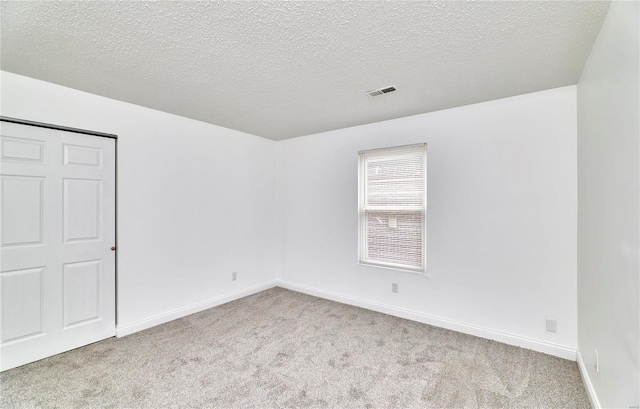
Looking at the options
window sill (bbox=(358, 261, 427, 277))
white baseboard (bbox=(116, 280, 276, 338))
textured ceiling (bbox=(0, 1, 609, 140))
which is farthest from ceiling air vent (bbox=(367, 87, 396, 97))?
white baseboard (bbox=(116, 280, 276, 338))

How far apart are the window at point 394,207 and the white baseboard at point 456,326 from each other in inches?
20.4

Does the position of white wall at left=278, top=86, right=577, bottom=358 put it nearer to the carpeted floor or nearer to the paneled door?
the carpeted floor

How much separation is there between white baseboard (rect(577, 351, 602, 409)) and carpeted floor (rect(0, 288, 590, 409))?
6cm

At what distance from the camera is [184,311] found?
11.4 feet

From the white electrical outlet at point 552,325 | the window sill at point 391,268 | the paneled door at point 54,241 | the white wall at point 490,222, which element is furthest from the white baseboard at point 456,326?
the paneled door at point 54,241

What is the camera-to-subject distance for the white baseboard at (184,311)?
298 centimetres

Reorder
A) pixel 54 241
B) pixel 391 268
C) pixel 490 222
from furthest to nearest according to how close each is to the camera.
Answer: pixel 391 268 < pixel 490 222 < pixel 54 241

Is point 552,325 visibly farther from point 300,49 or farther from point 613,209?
point 300,49

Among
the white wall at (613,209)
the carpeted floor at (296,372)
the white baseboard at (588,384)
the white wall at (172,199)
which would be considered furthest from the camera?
the white wall at (172,199)

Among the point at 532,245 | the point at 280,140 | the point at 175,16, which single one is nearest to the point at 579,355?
the point at 532,245

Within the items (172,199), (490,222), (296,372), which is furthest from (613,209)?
(172,199)

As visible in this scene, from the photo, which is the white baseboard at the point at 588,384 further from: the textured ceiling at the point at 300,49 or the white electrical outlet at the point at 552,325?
the textured ceiling at the point at 300,49

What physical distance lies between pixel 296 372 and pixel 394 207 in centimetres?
215

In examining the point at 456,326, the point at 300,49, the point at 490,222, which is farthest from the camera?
the point at 456,326
